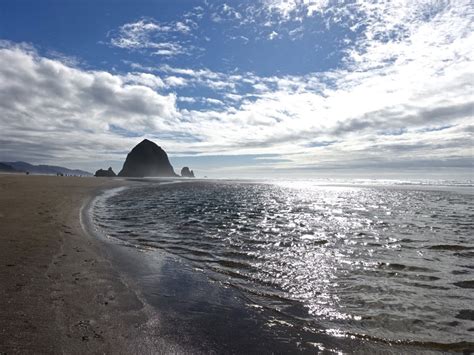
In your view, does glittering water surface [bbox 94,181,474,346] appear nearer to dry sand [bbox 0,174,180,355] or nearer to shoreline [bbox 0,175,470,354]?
shoreline [bbox 0,175,470,354]

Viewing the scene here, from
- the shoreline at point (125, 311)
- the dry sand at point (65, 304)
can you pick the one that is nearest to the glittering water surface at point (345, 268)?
the shoreline at point (125, 311)

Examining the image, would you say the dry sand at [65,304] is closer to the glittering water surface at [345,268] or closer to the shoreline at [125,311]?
the shoreline at [125,311]

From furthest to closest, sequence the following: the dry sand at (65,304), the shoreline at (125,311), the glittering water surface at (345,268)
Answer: the glittering water surface at (345,268)
the shoreline at (125,311)
the dry sand at (65,304)

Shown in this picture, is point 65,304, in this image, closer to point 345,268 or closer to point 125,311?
point 125,311

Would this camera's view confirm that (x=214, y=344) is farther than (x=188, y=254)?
No

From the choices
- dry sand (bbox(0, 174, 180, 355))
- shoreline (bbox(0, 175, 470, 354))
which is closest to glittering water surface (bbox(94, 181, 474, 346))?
shoreline (bbox(0, 175, 470, 354))

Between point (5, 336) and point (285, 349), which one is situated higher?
point (5, 336)

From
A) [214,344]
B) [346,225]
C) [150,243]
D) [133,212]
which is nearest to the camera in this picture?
[214,344]

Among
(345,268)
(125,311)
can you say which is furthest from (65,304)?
(345,268)

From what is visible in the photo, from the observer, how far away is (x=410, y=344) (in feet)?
20.8

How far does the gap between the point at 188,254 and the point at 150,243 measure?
10.4ft

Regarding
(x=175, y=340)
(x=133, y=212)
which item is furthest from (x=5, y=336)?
(x=133, y=212)

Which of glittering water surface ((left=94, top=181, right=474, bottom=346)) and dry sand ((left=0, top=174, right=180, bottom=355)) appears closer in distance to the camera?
dry sand ((left=0, top=174, right=180, bottom=355))

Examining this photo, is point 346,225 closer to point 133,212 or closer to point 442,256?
point 442,256
